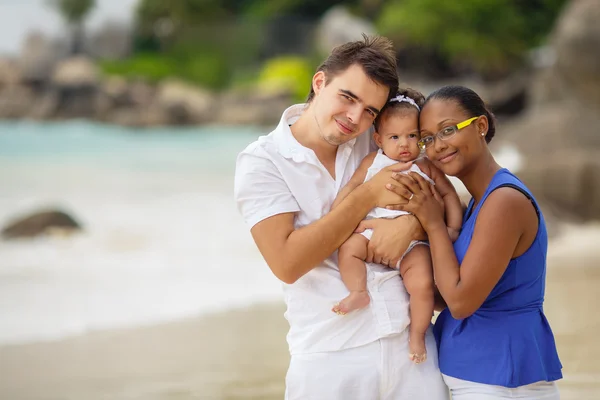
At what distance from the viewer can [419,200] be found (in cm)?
201

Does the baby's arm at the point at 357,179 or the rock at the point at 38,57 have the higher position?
the rock at the point at 38,57

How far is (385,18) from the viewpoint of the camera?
21.9 meters

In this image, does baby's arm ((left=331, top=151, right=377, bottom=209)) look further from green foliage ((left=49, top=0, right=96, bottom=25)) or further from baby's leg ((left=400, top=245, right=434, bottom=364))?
green foliage ((left=49, top=0, right=96, bottom=25))

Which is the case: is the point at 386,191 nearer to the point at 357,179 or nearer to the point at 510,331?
the point at 357,179

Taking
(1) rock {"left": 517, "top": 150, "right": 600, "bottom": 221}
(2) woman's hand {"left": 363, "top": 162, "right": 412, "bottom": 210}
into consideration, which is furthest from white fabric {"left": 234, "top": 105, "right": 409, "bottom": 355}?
(1) rock {"left": 517, "top": 150, "right": 600, "bottom": 221}

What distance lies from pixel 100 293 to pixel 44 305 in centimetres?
60

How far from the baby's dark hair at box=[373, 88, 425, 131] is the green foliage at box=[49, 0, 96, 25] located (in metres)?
31.8

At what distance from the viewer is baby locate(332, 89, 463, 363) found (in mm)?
1972

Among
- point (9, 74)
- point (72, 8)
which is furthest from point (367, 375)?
point (72, 8)

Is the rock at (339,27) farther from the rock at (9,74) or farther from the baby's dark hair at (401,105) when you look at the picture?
the baby's dark hair at (401,105)

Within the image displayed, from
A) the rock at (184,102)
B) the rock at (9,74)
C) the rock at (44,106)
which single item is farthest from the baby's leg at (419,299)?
the rock at (9,74)

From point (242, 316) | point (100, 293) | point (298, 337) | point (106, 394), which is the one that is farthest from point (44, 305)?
point (298, 337)

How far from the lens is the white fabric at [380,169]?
2.03 m

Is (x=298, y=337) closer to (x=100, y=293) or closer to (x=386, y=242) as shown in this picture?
(x=386, y=242)
